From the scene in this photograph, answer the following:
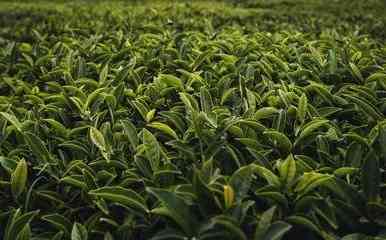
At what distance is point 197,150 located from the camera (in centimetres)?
203

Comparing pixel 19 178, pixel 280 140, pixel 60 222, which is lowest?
pixel 60 222

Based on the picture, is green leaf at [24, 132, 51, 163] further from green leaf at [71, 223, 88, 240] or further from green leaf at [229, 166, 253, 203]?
green leaf at [229, 166, 253, 203]

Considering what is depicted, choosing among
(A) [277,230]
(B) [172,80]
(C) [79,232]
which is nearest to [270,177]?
(A) [277,230]

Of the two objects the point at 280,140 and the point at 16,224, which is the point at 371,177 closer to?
the point at 280,140

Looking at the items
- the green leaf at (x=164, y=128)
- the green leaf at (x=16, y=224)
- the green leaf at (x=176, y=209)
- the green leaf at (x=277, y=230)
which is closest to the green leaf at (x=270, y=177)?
the green leaf at (x=277, y=230)

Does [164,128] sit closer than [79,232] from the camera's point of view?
No

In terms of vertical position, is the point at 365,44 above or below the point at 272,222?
above

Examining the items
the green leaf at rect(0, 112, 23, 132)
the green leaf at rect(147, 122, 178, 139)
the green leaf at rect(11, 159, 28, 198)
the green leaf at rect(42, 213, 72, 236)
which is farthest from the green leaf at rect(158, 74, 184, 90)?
the green leaf at rect(42, 213, 72, 236)

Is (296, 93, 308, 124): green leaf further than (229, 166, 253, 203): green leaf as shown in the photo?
Yes

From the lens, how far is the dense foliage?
161 centimetres

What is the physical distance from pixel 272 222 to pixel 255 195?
0.56 feet

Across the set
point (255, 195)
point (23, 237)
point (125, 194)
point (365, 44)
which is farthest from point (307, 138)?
point (365, 44)

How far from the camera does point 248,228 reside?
1.59m

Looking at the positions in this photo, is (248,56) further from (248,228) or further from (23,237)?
(23,237)
